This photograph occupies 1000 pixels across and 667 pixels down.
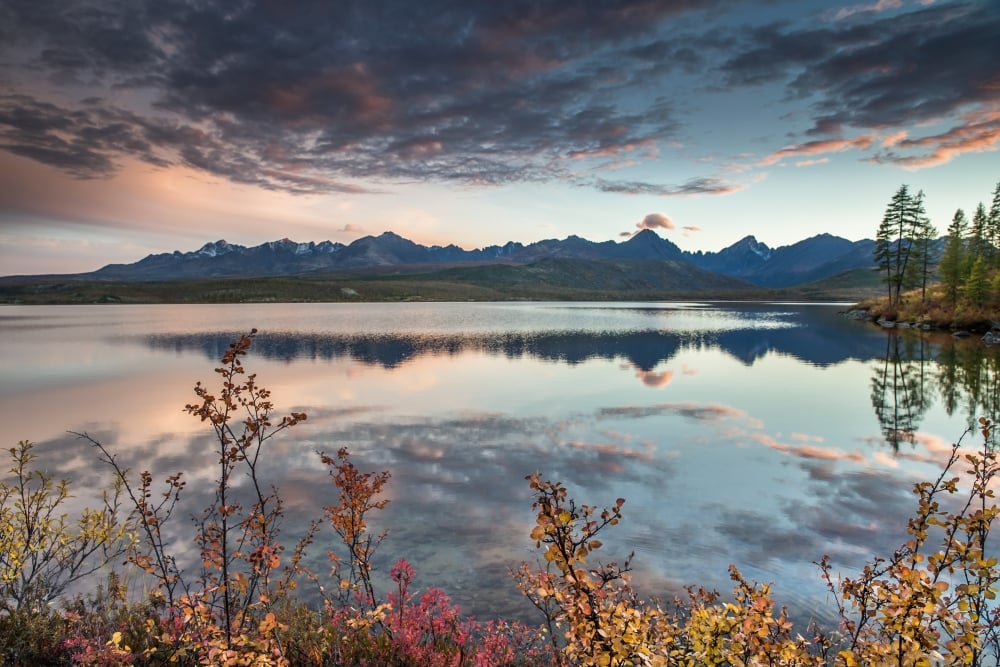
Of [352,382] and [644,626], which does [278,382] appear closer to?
[352,382]

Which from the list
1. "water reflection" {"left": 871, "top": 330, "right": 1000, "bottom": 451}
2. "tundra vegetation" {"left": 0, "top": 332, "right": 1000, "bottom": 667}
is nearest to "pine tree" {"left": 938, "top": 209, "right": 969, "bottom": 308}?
"water reflection" {"left": 871, "top": 330, "right": 1000, "bottom": 451}

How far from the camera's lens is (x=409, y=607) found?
27.3 feet

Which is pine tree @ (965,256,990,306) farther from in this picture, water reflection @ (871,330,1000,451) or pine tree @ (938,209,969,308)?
water reflection @ (871,330,1000,451)

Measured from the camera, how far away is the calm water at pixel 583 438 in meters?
12.7

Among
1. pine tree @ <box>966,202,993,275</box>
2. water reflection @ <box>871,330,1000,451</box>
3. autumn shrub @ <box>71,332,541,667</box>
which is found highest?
pine tree @ <box>966,202,993,275</box>

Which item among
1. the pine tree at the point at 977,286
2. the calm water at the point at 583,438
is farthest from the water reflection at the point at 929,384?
the pine tree at the point at 977,286

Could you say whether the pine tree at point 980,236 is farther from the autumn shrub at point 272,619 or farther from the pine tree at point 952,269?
the autumn shrub at point 272,619

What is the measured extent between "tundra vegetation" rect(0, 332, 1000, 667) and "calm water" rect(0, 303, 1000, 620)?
3.97 ft

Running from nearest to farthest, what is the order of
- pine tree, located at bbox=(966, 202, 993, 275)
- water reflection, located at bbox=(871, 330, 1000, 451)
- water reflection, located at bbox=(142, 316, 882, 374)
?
water reflection, located at bbox=(871, 330, 1000, 451) < water reflection, located at bbox=(142, 316, 882, 374) < pine tree, located at bbox=(966, 202, 993, 275)

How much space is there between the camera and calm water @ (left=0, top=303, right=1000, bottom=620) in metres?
12.7

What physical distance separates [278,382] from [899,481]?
34225mm

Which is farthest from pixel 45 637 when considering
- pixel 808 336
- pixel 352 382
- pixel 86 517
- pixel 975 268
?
pixel 975 268

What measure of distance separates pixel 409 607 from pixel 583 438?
48.8 ft

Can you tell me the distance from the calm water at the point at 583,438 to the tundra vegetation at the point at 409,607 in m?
1.21
